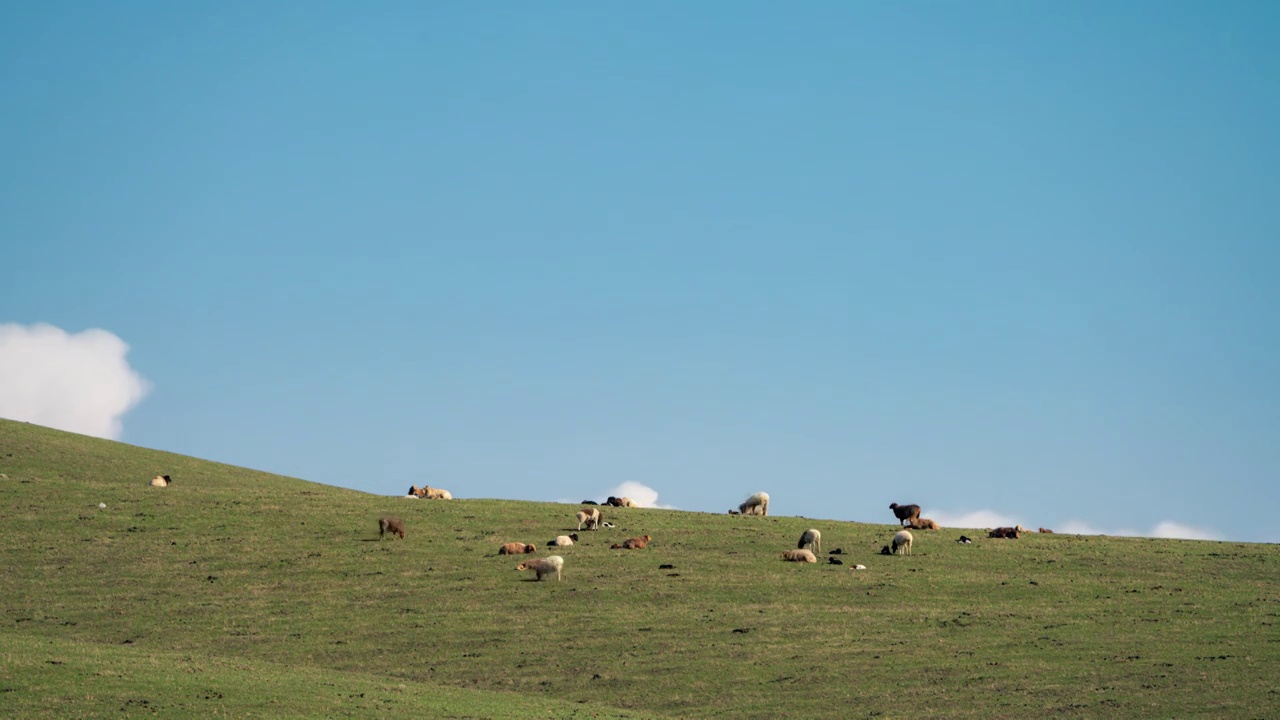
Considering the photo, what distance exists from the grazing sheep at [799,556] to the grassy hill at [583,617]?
88cm

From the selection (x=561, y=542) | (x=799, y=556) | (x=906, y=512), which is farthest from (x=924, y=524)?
(x=561, y=542)

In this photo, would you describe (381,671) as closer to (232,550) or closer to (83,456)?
(232,550)

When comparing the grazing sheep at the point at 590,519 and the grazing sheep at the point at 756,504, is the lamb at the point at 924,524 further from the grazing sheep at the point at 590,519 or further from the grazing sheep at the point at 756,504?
the grazing sheep at the point at 590,519

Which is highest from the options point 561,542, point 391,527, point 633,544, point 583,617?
point 391,527

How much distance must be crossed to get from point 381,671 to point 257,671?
3352 millimetres

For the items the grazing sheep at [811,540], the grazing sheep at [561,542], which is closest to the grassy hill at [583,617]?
the grazing sheep at [561,542]

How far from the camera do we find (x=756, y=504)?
188 ft

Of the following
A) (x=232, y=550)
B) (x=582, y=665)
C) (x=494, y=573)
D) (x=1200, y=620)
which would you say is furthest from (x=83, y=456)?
(x=1200, y=620)

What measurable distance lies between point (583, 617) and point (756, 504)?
21.8 metres

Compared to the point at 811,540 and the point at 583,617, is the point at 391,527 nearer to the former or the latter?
the point at 583,617

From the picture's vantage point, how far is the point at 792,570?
43.0m

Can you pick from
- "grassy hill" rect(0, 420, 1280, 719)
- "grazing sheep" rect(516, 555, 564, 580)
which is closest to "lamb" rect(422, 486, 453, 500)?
"grassy hill" rect(0, 420, 1280, 719)

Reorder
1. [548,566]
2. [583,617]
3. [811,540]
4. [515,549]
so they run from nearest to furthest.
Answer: [583,617], [548,566], [515,549], [811,540]

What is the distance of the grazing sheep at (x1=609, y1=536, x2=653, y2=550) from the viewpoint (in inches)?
1813
